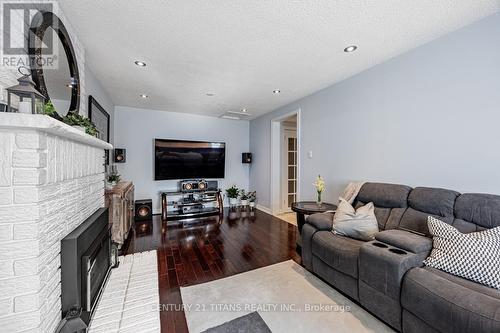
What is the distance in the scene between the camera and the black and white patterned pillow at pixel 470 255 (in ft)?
4.05

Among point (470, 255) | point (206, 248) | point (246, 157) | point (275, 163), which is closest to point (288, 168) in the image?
point (275, 163)

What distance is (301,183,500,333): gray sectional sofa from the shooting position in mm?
1114

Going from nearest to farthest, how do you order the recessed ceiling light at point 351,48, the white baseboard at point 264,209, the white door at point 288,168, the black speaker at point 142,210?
the recessed ceiling light at point 351,48 < the black speaker at point 142,210 < the white baseboard at point 264,209 < the white door at point 288,168

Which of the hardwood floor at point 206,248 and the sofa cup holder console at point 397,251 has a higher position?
the sofa cup holder console at point 397,251

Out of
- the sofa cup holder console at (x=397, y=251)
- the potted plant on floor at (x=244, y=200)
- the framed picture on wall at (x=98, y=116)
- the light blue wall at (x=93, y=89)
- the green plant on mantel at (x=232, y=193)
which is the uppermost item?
the light blue wall at (x=93, y=89)

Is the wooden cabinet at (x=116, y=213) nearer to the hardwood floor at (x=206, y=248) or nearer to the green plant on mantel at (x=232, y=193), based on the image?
the hardwood floor at (x=206, y=248)

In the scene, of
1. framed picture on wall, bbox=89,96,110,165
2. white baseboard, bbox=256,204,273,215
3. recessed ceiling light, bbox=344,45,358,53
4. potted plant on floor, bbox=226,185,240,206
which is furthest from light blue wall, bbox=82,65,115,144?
white baseboard, bbox=256,204,273,215

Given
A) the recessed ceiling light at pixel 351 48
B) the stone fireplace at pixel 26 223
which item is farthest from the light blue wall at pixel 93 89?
the recessed ceiling light at pixel 351 48

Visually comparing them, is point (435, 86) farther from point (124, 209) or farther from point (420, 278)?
point (124, 209)

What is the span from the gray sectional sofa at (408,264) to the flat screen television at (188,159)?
3.32 metres

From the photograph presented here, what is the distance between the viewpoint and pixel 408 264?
1400 millimetres

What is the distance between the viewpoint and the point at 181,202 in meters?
4.64

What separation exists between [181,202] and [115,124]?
2232 millimetres

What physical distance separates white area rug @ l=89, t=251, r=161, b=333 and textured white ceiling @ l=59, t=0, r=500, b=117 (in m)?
2.31
